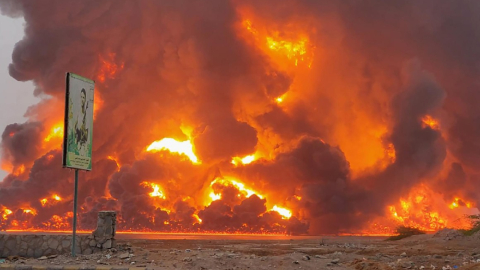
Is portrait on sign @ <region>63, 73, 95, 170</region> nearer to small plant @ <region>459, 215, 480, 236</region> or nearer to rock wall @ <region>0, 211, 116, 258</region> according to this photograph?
rock wall @ <region>0, 211, 116, 258</region>

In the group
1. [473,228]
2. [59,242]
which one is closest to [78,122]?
[59,242]

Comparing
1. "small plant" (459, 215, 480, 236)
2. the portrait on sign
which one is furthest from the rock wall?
"small plant" (459, 215, 480, 236)

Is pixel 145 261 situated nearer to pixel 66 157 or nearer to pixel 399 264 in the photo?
pixel 66 157

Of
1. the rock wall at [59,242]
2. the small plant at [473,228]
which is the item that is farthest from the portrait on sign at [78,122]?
the small plant at [473,228]

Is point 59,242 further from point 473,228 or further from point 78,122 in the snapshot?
point 473,228

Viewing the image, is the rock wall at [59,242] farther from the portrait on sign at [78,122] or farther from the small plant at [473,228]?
the small plant at [473,228]

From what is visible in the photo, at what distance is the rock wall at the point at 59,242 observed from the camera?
2459cm

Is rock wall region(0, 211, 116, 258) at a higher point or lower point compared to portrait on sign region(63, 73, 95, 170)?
lower

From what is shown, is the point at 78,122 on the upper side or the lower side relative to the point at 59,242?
upper

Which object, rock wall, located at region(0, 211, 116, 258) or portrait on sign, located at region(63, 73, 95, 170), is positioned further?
rock wall, located at region(0, 211, 116, 258)

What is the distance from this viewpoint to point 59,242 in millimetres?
25531

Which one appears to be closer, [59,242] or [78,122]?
[78,122]

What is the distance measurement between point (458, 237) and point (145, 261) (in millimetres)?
27544

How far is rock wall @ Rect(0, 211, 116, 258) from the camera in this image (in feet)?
80.7
